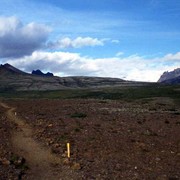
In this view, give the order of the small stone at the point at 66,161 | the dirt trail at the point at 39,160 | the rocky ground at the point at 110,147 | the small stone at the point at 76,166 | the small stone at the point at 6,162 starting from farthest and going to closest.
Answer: the small stone at the point at 66,161 < the small stone at the point at 6,162 < the small stone at the point at 76,166 < the rocky ground at the point at 110,147 < the dirt trail at the point at 39,160

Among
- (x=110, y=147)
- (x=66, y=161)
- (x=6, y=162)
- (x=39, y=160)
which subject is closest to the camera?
(x=6, y=162)

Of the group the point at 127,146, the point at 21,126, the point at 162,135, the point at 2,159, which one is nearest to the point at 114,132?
the point at 162,135

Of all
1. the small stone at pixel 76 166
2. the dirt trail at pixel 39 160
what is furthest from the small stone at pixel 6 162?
the small stone at pixel 76 166

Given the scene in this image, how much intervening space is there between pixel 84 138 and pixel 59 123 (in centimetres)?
951

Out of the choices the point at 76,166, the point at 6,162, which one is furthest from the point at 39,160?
the point at 76,166

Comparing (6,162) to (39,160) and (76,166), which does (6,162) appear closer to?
(39,160)

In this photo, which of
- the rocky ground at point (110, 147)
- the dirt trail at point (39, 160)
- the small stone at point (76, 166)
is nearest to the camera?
the dirt trail at point (39, 160)

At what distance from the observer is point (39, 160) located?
2342 centimetres

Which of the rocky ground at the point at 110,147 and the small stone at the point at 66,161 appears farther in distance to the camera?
the small stone at the point at 66,161

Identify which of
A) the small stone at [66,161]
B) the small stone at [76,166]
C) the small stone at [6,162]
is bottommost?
the small stone at [76,166]

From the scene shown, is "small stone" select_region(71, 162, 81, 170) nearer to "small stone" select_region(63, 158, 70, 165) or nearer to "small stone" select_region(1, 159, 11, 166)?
"small stone" select_region(63, 158, 70, 165)

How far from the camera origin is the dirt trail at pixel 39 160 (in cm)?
2032

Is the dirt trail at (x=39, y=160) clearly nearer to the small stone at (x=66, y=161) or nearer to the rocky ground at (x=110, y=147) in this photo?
the small stone at (x=66, y=161)

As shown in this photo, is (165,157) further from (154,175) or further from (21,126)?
(21,126)
